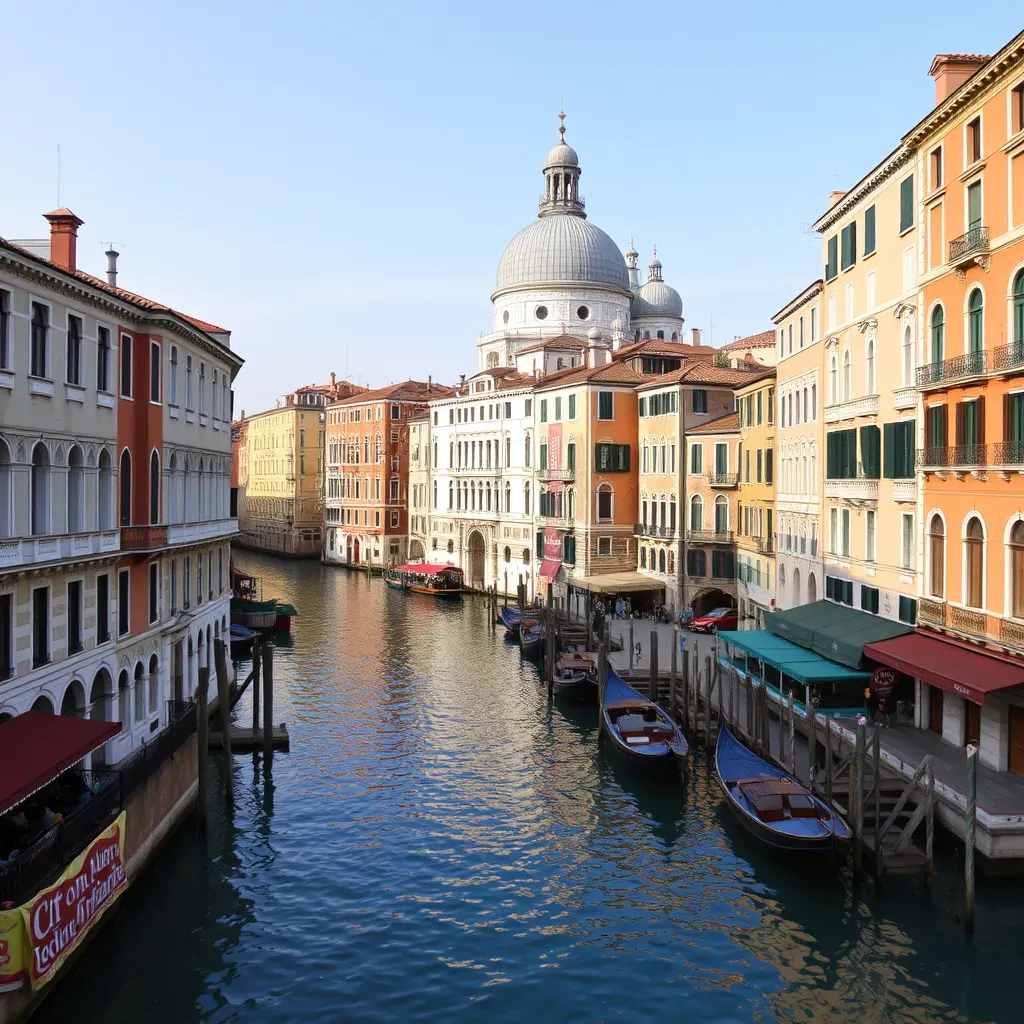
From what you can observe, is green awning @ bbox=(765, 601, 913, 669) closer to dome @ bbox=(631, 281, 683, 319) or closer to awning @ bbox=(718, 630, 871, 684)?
awning @ bbox=(718, 630, 871, 684)

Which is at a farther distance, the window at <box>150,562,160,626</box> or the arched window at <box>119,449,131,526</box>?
the window at <box>150,562,160,626</box>

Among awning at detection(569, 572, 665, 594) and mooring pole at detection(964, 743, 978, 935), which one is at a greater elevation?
awning at detection(569, 572, 665, 594)

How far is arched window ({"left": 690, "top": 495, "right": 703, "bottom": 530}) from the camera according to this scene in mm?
41844

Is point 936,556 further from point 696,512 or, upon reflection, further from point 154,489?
point 696,512

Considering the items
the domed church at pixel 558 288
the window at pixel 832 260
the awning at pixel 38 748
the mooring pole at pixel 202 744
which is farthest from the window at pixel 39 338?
the domed church at pixel 558 288

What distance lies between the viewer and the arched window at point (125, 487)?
19500 mm

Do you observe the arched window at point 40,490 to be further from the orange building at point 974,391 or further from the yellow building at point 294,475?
the yellow building at point 294,475

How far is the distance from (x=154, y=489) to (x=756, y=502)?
21954mm

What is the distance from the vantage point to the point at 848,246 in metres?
26.0

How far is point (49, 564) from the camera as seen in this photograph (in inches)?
614

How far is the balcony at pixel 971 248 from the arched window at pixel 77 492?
16.0 meters

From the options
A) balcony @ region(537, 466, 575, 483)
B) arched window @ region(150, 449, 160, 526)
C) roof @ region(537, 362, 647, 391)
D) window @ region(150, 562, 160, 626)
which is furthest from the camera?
balcony @ region(537, 466, 575, 483)

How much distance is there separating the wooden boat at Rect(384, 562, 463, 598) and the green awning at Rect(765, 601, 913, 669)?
3102 centimetres

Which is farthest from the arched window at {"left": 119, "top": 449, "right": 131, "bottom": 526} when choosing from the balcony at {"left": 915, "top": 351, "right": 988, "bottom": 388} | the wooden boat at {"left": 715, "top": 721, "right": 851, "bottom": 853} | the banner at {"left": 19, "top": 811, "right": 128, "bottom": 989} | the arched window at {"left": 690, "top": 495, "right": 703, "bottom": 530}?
the arched window at {"left": 690, "top": 495, "right": 703, "bottom": 530}
